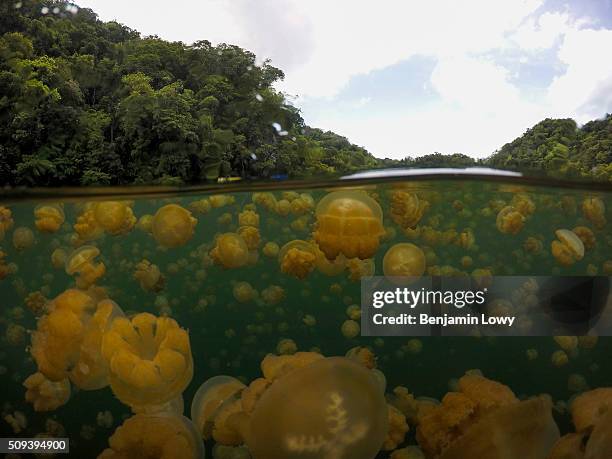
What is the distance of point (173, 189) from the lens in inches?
131

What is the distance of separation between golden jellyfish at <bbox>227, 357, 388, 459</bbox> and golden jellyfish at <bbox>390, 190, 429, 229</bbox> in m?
1.03

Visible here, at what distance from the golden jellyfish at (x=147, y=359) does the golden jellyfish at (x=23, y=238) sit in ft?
2.76

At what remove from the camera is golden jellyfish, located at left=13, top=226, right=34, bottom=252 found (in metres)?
3.29

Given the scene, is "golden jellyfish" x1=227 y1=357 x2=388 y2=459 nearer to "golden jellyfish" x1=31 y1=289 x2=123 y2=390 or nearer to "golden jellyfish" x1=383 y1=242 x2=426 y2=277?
"golden jellyfish" x1=383 y1=242 x2=426 y2=277

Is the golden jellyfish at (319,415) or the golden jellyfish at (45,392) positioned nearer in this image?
the golden jellyfish at (319,415)

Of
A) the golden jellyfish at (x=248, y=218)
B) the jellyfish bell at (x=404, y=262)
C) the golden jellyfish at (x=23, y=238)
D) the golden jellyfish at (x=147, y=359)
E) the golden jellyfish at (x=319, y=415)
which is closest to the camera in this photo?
the golden jellyfish at (x=319, y=415)

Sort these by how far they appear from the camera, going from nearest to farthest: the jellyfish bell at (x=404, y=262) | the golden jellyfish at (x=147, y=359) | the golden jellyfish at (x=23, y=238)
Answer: the golden jellyfish at (x=147, y=359) → the jellyfish bell at (x=404, y=262) → the golden jellyfish at (x=23, y=238)

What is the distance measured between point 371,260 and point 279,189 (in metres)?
0.84

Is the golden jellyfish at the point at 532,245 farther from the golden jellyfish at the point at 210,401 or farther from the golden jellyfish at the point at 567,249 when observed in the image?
the golden jellyfish at the point at 210,401

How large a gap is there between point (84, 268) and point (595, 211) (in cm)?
368

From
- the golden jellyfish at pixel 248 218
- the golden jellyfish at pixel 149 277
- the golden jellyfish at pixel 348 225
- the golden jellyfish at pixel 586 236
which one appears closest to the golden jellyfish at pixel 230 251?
the golden jellyfish at pixel 248 218

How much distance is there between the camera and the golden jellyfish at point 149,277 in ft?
10.8

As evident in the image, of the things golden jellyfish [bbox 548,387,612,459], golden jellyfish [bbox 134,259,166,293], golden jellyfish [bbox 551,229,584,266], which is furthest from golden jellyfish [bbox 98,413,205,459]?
golden jellyfish [bbox 551,229,584,266]

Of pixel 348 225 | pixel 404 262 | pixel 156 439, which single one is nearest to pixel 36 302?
pixel 156 439
